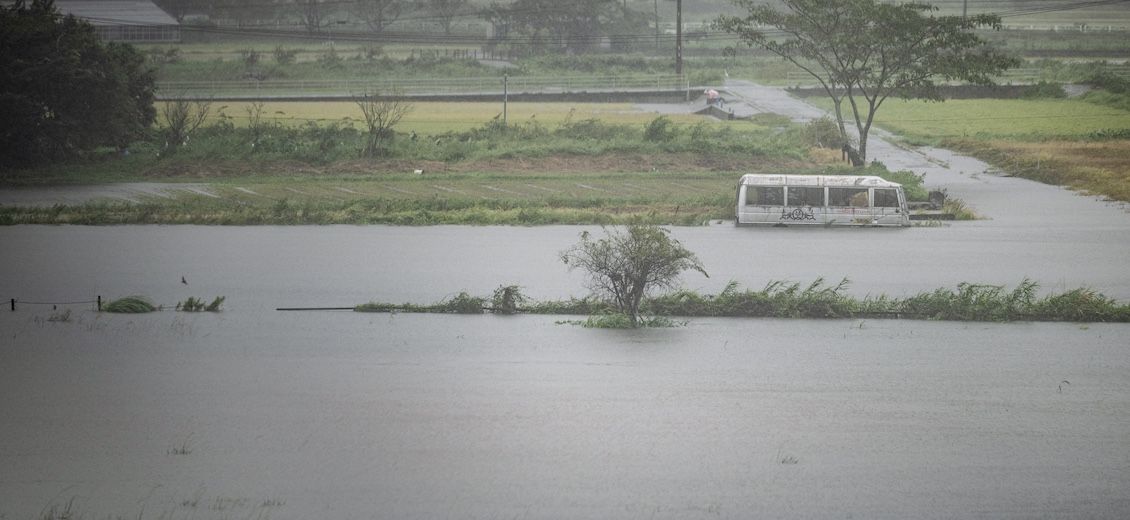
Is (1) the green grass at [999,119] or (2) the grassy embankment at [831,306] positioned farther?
(1) the green grass at [999,119]

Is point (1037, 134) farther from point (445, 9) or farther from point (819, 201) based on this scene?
point (445, 9)

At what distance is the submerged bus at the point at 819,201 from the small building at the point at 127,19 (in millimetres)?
64877

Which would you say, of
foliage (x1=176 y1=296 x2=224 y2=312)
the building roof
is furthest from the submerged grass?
the building roof

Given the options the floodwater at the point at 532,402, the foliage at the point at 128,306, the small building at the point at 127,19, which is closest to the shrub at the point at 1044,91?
the floodwater at the point at 532,402

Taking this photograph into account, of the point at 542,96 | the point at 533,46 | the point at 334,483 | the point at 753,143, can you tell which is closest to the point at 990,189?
the point at 753,143

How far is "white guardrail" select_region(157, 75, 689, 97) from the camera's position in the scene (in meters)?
84.1

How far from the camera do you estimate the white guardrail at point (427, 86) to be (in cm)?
8406

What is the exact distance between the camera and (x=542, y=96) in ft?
271

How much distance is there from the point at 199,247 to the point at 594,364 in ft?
51.8

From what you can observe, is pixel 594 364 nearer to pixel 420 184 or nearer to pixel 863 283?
pixel 863 283

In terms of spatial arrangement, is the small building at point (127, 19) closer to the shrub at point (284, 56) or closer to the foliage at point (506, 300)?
the shrub at point (284, 56)

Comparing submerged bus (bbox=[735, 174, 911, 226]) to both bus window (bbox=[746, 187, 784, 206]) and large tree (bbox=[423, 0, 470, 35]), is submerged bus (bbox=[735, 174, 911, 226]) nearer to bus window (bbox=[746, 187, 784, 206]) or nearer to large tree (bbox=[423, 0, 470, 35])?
bus window (bbox=[746, 187, 784, 206])

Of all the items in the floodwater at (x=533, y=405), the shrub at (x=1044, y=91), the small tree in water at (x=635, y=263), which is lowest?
the floodwater at (x=533, y=405)

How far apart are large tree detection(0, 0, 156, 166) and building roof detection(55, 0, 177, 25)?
Result: 39676mm
